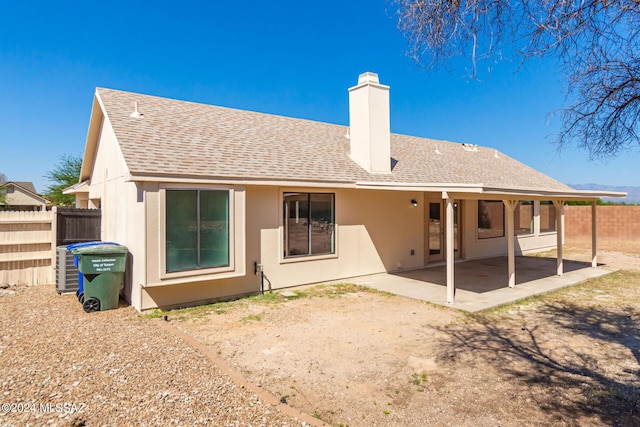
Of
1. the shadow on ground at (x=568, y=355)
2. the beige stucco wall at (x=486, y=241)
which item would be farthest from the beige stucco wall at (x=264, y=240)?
the shadow on ground at (x=568, y=355)

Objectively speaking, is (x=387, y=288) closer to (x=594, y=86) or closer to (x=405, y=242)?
(x=405, y=242)

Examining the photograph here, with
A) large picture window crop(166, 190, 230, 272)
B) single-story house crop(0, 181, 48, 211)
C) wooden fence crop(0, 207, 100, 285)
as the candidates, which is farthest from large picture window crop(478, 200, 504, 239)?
single-story house crop(0, 181, 48, 211)

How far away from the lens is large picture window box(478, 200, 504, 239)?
14461 millimetres

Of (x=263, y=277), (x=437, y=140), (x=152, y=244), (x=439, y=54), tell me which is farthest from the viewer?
(x=437, y=140)

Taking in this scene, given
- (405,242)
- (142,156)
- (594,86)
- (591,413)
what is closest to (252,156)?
(142,156)

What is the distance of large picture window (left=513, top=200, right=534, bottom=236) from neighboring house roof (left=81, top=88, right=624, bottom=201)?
1.83m

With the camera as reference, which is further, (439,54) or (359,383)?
(359,383)

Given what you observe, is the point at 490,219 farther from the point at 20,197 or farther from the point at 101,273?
the point at 20,197

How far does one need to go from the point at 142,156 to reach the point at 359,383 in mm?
5904

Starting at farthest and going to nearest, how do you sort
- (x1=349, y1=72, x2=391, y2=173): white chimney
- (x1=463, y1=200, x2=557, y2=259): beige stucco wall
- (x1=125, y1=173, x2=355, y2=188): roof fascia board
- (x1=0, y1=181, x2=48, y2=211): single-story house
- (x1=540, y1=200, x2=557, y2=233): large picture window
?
(x1=0, y1=181, x2=48, y2=211): single-story house < (x1=540, y1=200, x2=557, y2=233): large picture window < (x1=463, y1=200, x2=557, y2=259): beige stucco wall < (x1=349, y1=72, x2=391, y2=173): white chimney < (x1=125, y1=173, x2=355, y2=188): roof fascia board

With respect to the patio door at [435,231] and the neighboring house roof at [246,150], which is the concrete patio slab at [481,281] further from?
the neighboring house roof at [246,150]

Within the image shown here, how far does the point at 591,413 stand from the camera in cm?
360

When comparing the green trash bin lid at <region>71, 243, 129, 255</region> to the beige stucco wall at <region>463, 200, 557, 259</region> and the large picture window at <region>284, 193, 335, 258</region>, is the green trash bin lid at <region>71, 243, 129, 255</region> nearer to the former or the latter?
the large picture window at <region>284, 193, 335, 258</region>

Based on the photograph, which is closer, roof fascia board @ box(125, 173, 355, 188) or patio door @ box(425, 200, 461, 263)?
roof fascia board @ box(125, 173, 355, 188)
